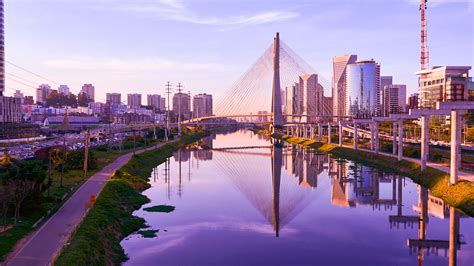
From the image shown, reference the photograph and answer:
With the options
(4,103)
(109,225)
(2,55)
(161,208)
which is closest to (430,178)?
(161,208)

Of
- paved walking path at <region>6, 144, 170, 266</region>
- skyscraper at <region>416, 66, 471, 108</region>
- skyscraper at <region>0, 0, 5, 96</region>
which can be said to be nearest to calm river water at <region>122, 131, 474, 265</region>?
paved walking path at <region>6, 144, 170, 266</region>

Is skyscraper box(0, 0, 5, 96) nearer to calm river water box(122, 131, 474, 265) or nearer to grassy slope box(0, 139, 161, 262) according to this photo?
calm river water box(122, 131, 474, 265)

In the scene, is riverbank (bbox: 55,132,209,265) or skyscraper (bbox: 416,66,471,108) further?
skyscraper (bbox: 416,66,471,108)

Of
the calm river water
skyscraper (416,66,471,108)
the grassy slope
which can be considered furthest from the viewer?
skyscraper (416,66,471,108)

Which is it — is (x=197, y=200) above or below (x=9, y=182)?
below

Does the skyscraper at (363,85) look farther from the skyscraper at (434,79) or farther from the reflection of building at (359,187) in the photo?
the reflection of building at (359,187)

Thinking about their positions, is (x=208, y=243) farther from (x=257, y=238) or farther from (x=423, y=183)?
(x=423, y=183)

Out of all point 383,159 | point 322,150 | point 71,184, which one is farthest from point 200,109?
point 71,184
